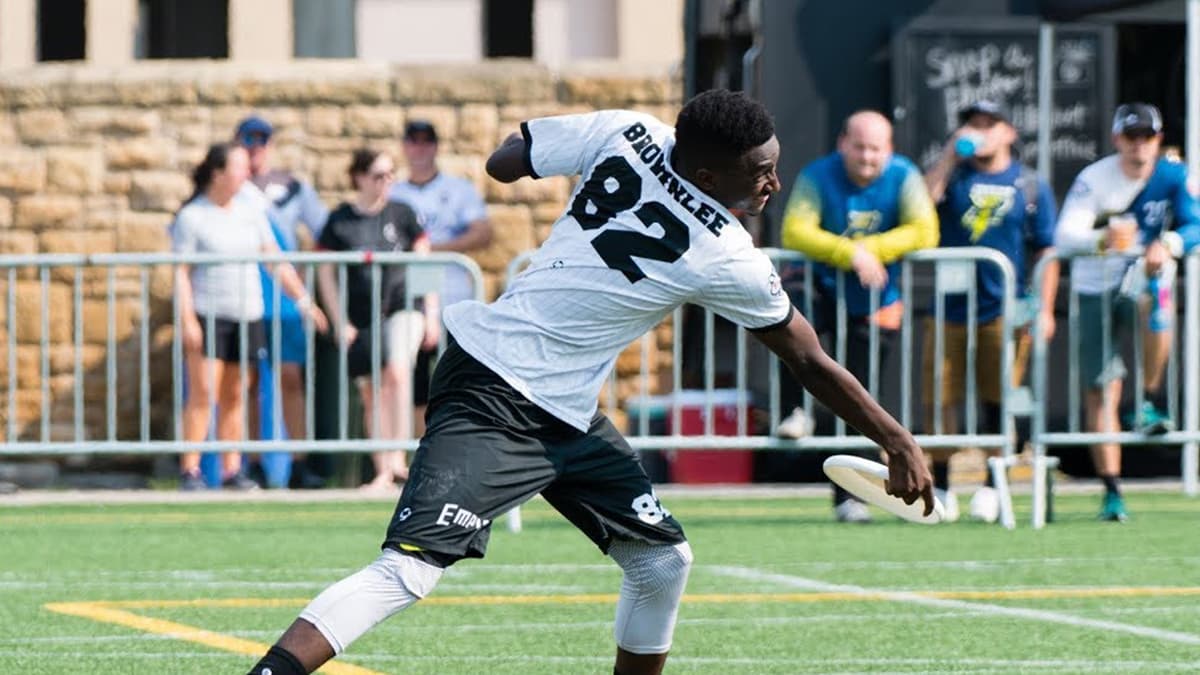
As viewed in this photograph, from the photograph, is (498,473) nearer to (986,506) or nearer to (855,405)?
(855,405)

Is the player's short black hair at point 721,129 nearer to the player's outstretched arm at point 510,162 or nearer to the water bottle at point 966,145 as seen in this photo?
the player's outstretched arm at point 510,162

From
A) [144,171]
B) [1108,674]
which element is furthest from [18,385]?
[1108,674]

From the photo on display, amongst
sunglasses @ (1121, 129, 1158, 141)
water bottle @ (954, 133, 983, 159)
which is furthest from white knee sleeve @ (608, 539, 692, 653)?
sunglasses @ (1121, 129, 1158, 141)

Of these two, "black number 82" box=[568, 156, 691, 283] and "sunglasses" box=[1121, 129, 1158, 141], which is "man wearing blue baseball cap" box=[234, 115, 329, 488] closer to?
"sunglasses" box=[1121, 129, 1158, 141]

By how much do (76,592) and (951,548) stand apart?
3.84 meters

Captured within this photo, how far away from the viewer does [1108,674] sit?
7027mm

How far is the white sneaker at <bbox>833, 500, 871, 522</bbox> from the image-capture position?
12781 mm

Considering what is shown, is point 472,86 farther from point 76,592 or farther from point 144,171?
point 76,592

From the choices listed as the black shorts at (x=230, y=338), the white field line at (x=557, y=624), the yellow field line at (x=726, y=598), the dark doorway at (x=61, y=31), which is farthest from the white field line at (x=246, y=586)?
the dark doorway at (x=61, y=31)

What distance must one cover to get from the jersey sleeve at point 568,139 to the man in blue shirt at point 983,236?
7104 millimetres

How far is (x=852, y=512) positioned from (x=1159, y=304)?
2.16 m

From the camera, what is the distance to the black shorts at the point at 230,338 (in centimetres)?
1457

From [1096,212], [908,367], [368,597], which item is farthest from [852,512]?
[368,597]

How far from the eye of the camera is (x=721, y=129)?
19.0 feet
